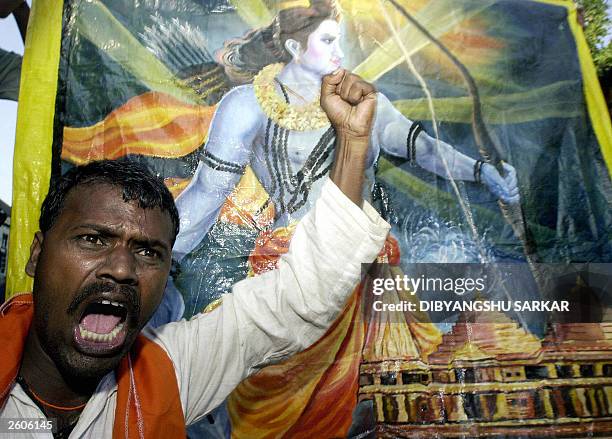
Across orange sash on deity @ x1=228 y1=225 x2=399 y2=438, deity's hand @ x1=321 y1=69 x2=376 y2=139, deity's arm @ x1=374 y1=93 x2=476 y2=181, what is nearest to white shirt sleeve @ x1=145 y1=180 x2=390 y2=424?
deity's hand @ x1=321 y1=69 x2=376 y2=139

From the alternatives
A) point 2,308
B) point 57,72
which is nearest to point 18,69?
point 57,72

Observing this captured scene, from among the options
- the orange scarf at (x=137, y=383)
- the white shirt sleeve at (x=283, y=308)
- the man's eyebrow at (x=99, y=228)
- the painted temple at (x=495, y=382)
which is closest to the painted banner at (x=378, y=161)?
the painted temple at (x=495, y=382)

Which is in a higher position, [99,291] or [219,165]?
[219,165]

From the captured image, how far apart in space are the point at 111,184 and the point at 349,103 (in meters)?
0.72

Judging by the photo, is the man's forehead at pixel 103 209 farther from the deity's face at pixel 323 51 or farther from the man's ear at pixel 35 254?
the deity's face at pixel 323 51

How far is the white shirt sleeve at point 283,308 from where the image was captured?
1.40m

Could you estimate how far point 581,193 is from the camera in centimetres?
236

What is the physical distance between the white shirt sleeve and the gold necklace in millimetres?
999

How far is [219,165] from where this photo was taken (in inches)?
91.1

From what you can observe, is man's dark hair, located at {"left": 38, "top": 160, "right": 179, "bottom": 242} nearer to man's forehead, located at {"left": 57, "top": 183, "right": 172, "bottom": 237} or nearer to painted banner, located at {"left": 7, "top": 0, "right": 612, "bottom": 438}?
man's forehead, located at {"left": 57, "top": 183, "right": 172, "bottom": 237}

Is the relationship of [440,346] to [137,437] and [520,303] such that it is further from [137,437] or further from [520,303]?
[137,437]

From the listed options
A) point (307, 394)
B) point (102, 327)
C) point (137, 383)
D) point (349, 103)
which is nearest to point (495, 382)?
point (307, 394)

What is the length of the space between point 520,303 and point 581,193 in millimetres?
625

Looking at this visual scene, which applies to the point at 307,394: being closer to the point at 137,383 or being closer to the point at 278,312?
the point at 278,312
